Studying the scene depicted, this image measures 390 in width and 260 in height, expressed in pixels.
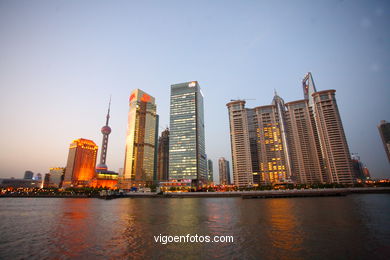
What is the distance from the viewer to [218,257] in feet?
64.8

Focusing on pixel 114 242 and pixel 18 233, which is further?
pixel 18 233

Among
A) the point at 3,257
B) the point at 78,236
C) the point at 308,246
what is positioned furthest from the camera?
the point at 78,236

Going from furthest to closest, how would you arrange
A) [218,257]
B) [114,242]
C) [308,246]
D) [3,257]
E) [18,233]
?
[18,233]
[114,242]
[308,246]
[3,257]
[218,257]

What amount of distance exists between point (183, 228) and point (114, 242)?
462 inches

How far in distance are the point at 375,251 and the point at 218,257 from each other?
17108 mm

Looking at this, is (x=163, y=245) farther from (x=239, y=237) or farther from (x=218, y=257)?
(x=239, y=237)

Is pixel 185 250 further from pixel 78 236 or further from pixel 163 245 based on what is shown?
pixel 78 236

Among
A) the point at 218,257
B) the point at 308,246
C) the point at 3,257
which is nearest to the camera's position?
the point at 218,257

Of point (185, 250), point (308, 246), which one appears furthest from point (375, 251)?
point (185, 250)

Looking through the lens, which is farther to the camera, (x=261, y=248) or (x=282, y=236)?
(x=282, y=236)

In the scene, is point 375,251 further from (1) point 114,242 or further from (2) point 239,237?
(1) point 114,242

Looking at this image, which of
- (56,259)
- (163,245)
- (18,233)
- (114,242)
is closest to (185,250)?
(163,245)

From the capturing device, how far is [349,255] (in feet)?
65.8

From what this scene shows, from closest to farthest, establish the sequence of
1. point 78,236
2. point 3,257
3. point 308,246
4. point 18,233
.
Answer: point 3,257, point 308,246, point 78,236, point 18,233
